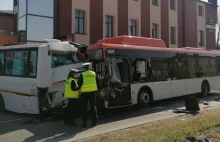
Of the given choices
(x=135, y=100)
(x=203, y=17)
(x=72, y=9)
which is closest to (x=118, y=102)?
(x=135, y=100)

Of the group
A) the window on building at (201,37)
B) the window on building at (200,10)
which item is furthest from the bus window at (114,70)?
the window on building at (200,10)

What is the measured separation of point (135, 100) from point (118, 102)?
1.28 m

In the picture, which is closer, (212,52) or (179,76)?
(179,76)

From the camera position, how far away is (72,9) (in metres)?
23.1

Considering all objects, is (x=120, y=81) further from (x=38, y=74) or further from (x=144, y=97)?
(x=38, y=74)

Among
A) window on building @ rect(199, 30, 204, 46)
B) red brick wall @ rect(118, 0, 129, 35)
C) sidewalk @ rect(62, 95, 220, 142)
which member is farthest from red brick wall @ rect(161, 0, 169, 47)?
sidewalk @ rect(62, 95, 220, 142)

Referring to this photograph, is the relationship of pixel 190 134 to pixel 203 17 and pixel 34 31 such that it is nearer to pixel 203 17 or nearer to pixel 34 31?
pixel 34 31

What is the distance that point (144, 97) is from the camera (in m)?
13.5

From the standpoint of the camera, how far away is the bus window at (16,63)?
38.0 ft

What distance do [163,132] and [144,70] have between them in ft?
18.1

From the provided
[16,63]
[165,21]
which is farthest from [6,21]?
[16,63]

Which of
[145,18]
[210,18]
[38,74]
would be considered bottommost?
[38,74]

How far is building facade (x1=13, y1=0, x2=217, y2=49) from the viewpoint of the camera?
22839mm

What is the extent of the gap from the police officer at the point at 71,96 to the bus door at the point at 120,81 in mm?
1848
